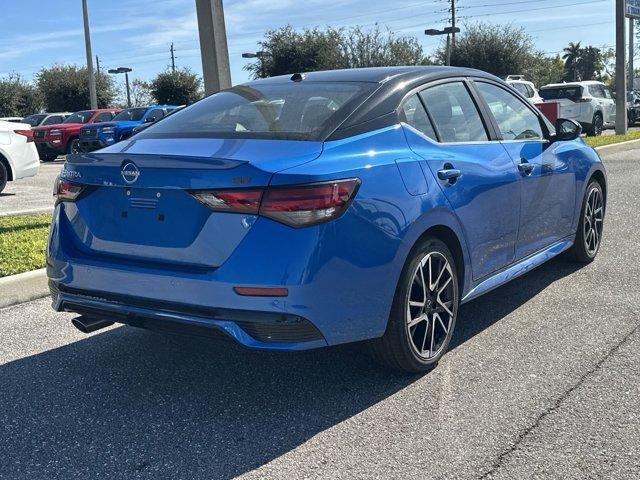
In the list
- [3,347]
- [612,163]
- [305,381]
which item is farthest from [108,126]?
[305,381]

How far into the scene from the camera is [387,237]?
3.36 metres

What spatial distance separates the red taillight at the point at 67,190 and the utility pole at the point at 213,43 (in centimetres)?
456

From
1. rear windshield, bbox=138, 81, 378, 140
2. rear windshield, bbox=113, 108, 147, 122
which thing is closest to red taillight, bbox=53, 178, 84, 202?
rear windshield, bbox=138, 81, 378, 140

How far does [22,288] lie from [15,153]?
714cm

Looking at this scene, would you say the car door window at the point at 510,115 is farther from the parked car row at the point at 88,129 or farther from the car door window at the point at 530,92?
the car door window at the point at 530,92

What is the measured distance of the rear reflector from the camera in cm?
304

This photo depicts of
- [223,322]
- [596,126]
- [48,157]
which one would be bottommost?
[596,126]

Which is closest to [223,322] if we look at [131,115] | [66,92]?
[131,115]

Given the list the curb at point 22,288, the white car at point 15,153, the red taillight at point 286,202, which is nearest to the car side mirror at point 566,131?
the red taillight at point 286,202

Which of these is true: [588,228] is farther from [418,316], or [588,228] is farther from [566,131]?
[418,316]

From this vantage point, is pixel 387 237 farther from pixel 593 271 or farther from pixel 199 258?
pixel 593 271

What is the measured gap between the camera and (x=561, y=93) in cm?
2359

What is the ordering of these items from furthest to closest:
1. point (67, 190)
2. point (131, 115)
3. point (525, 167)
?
point (131, 115) < point (525, 167) < point (67, 190)

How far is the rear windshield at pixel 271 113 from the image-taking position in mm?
3604
